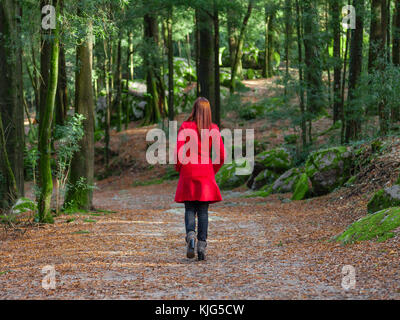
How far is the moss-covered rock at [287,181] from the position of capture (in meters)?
14.7

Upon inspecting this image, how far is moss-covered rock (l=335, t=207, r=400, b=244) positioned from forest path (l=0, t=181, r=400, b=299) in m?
0.23

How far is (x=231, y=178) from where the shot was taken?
18234mm

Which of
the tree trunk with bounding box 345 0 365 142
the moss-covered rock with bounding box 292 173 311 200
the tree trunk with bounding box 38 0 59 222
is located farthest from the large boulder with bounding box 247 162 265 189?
the tree trunk with bounding box 38 0 59 222

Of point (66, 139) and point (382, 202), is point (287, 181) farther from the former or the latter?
point (66, 139)

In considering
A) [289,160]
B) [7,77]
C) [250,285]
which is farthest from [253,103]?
[250,285]

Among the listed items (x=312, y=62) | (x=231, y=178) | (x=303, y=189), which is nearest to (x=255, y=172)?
(x=231, y=178)

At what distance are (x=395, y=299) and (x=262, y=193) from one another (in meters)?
11.5

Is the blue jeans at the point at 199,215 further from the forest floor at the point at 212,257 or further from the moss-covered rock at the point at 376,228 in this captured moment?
the moss-covered rock at the point at 376,228

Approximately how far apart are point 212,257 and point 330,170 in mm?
6833

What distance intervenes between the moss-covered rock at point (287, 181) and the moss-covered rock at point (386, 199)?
21.7 feet

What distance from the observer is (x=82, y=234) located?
891 cm

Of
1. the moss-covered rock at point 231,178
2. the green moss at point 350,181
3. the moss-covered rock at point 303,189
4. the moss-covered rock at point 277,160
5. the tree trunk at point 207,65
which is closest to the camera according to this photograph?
the green moss at point 350,181

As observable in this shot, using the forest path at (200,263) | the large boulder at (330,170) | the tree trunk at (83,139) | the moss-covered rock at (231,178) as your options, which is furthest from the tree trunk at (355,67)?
the tree trunk at (83,139)

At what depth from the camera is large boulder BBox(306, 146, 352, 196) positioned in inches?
480
